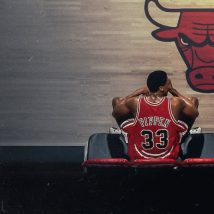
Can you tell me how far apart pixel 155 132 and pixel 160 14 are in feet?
15.0

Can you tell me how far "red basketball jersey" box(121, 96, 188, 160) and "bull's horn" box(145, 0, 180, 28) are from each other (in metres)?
4.38

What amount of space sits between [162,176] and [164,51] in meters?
5.15

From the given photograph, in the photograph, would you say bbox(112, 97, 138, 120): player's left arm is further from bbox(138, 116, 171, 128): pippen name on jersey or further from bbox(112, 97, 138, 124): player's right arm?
bbox(138, 116, 171, 128): pippen name on jersey

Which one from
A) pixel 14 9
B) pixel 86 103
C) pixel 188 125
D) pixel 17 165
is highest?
pixel 14 9

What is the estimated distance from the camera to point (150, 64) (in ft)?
27.6

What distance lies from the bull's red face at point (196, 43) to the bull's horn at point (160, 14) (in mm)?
76

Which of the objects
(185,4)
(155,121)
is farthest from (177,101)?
(185,4)

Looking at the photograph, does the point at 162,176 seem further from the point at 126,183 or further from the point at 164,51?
the point at 164,51

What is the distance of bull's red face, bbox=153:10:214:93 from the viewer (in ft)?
27.5

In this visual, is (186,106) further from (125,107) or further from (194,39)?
(194,39)

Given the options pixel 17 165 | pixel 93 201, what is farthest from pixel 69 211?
pixel 17 165

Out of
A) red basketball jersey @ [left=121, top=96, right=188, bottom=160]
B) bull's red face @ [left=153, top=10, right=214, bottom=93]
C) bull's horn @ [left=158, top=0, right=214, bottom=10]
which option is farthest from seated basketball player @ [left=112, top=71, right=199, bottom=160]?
bull's horn @ [left=158, top=0, right=214, bottom=10]

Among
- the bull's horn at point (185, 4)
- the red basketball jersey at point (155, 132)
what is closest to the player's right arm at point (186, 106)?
the red basketball jersey at point (155, 132)

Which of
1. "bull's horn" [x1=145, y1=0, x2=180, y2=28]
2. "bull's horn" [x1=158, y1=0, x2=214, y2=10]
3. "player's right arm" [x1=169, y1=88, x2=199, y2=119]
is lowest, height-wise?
"player's right arm" [x1=169, y1=88, x2=199, y2=119]
